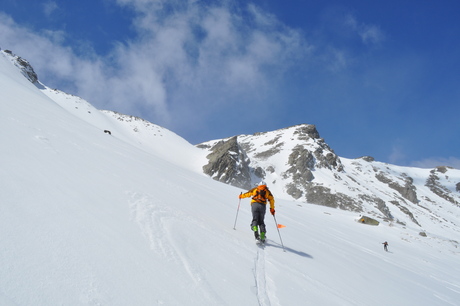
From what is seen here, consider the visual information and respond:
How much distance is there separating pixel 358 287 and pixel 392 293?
136cm

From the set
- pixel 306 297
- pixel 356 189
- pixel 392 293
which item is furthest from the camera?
pixel 356 189

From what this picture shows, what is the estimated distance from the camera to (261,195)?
7.79 m

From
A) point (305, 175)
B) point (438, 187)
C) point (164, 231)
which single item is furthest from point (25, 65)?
point (438, 187)

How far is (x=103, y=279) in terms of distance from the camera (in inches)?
108

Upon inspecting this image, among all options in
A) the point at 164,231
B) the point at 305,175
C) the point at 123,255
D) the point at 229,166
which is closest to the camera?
the point at 123,255

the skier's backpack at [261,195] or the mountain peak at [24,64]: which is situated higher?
the mountain peak at [24,64]

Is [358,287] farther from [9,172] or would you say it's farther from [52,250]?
[9,172]

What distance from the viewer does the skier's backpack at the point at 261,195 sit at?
25.2ft

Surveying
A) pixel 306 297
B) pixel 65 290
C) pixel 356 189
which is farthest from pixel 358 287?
pixel 356 189

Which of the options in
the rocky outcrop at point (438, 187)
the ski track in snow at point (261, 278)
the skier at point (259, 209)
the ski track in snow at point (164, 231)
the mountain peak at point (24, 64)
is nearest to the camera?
the ski track in snow at point (164, 231)

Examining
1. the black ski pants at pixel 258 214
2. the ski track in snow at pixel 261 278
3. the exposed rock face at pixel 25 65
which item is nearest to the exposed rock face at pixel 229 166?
the exposed rock face at pixel 25 65

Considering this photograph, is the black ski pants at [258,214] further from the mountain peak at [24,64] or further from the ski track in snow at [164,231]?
the mountain peak at [24,64]

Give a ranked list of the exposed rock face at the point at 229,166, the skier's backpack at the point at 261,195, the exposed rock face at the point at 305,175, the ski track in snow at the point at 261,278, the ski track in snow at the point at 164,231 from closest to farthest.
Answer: the ski track in snow at the point at 164,231, the ski track in snow at the point at 261,278, the skier's backpack at the point at 261,195, the exposed rock face at the point at 229,166, the exposed rock face at the point at 305,175

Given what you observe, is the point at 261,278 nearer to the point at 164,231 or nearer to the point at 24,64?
the point at 164,231
